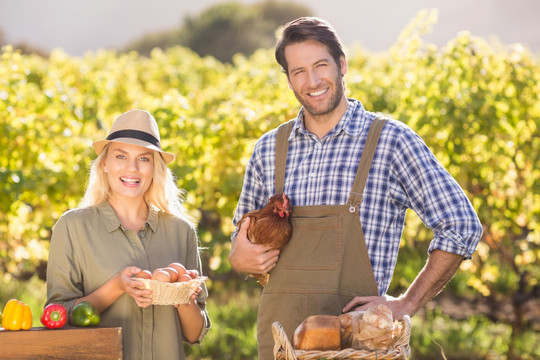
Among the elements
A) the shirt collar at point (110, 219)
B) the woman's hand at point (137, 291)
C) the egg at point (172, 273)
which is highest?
the shirt collar at point (110, 219)

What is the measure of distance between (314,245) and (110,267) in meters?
0.81

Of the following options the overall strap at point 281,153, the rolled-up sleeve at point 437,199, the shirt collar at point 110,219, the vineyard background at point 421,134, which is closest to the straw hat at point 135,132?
the shirt collar at point 110,219

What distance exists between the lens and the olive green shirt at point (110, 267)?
8.98 feet

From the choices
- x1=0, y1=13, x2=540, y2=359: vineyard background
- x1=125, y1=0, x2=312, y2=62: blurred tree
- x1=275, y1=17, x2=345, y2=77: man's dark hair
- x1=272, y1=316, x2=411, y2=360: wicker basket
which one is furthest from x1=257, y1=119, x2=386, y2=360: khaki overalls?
x1=125, y1=0, x2=312, y2=62: blurred tree

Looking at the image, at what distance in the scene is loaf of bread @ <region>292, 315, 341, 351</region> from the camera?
2.20 metres

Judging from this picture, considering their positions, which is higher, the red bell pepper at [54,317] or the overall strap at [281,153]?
the overall strap at [281,153]

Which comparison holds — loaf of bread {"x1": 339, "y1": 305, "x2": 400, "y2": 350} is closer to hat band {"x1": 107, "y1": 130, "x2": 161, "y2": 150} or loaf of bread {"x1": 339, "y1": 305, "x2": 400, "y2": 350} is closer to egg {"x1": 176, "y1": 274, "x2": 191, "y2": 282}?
egg {"x1": 176, "y1": 274, "x2": 191, "y2": 282}

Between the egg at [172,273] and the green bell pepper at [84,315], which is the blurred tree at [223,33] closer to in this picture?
the egg at [172,273]

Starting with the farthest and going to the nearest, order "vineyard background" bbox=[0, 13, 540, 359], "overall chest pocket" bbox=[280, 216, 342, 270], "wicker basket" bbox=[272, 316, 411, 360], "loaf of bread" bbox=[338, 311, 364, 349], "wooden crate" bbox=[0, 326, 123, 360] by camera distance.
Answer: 1. "vineyard background" bbox=[0, 13, 540, 359]
2. "overall chest pocket" bbox=[280, 216, 342, 270]
3. "wooden crate" bbox=[0, 326, 123, 360]
4. "loaf of bread" bbox=[338, 311, 364, 349]
5. "wicker basket" bbox=[272, 316, 411, 360]

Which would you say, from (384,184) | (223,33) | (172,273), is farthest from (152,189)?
(223,33)

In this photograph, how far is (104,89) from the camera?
8195mm

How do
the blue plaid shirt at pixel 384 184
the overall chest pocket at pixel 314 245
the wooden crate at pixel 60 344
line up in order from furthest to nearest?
the overall chest pocket at pixel 314 245 → the blue plaid shirt at pixel 384 184 → the wooden crate at pixel 60 344

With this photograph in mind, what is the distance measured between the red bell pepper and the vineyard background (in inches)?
110

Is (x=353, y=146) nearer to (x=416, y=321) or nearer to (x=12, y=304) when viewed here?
(x=12, y=304)
